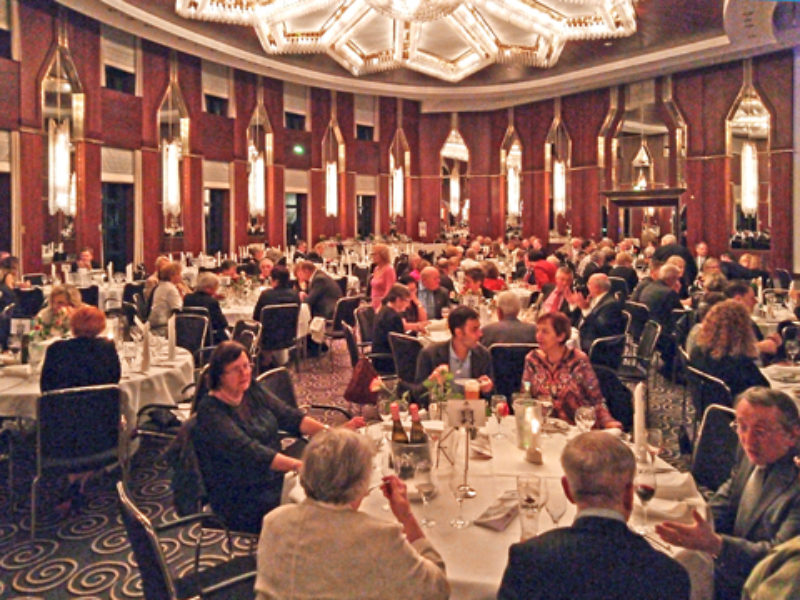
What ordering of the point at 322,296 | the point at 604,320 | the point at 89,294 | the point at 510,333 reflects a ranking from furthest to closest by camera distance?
the point at 89,294 → the point at 322,296 → the point at 604,320 → the point at 510,333

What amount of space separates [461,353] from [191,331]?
3.03 m

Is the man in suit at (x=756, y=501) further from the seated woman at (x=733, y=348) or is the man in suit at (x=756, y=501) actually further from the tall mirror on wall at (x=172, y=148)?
the tall mirror on wall at (x=172, y=148)

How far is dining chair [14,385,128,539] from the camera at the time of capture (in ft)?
12.3

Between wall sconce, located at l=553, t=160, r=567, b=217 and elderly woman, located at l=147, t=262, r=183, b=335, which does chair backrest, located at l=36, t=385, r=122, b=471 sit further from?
wall sconce, located at l=553, t=160, r=567, b=217

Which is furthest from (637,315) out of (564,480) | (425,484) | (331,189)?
(331,189)

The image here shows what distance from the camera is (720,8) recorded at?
1176 cm

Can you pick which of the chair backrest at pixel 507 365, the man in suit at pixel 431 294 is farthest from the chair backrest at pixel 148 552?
the man in suit at pixel 431 294

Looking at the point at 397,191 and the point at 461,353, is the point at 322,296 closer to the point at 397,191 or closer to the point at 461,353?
the point at 461,353

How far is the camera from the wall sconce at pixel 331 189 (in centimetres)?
1798

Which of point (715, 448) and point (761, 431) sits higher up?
point (761, 431)

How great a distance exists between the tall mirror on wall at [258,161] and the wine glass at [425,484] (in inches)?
560

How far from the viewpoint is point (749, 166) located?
14516 millimetres

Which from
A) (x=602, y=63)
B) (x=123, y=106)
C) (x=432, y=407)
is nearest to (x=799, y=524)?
(x=432, y=407)

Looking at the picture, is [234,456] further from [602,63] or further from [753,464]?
[602,63]
